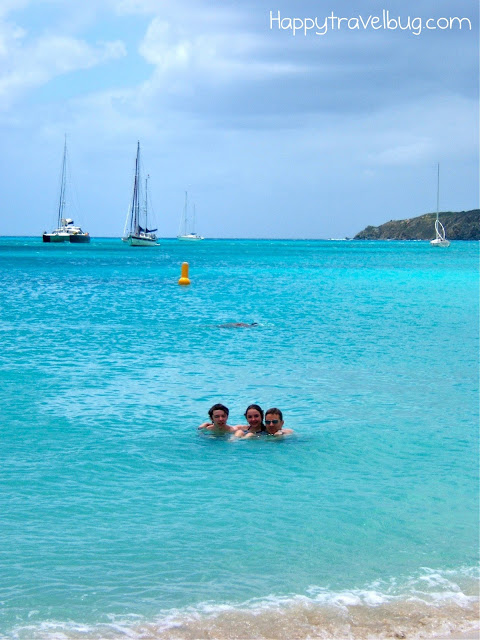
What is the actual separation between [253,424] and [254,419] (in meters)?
0.08

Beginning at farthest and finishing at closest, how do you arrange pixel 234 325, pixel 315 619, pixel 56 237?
pixel 56 237, pixel 234 325, pixel 315 619

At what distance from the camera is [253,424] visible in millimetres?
9812

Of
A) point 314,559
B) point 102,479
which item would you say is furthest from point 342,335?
point 314,559

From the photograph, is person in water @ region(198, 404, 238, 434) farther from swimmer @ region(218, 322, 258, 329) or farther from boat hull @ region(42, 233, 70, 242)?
boat hull @ region(42, 233, 70, 242)

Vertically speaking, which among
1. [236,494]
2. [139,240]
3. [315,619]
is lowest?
[315,619]

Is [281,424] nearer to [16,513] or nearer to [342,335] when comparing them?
[16,513]

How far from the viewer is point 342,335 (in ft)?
66.4

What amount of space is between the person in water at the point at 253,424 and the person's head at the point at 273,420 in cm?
12

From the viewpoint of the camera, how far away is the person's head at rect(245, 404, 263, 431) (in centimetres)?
976

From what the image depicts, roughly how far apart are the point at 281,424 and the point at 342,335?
10.7m

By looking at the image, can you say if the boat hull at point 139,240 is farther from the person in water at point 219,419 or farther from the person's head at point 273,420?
the person's head at point 273,420

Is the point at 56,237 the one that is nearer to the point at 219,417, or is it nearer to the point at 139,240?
the point at 139,240

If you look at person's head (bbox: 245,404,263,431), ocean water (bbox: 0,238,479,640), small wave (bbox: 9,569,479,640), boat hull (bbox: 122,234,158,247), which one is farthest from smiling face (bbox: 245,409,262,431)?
boat hull (bbox: 122,234,158,247)

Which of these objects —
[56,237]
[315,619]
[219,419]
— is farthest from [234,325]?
[56,237]
